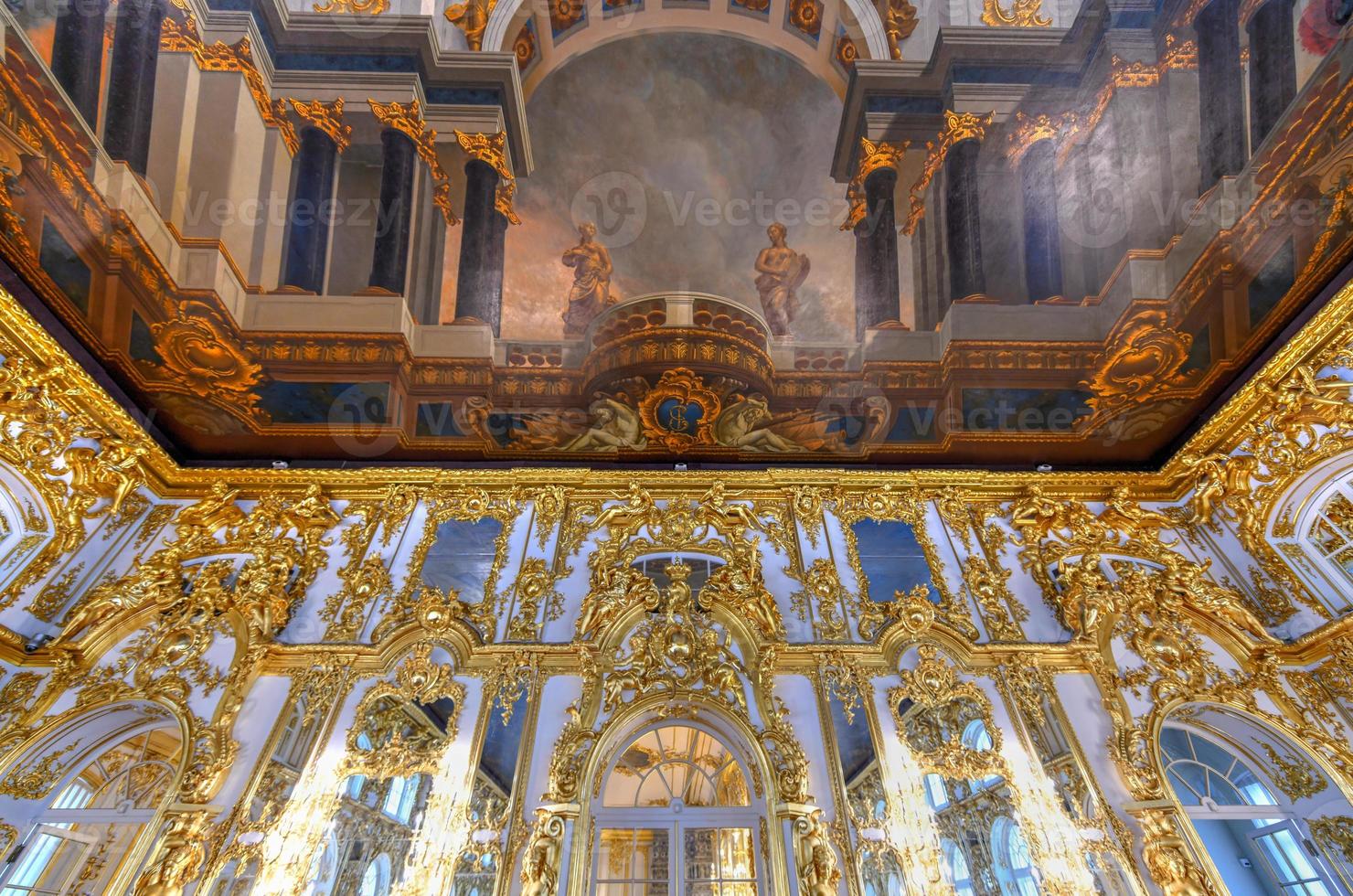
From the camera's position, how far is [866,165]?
8953mm

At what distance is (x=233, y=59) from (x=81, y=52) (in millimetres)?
1636

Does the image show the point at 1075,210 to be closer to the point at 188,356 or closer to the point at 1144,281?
the point at 1144,281

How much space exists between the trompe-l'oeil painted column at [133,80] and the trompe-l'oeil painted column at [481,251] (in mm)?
3240

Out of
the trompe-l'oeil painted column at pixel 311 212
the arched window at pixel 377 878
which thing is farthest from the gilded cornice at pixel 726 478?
the arched window at pixel 377 878

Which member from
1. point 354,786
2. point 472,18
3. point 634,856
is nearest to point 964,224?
point 472,18

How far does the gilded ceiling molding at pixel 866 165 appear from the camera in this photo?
344 inches

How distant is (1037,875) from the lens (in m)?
5.95

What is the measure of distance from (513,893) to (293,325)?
6.45 m

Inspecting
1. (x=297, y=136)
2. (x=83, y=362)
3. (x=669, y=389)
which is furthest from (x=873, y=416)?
(x=83, y=362)

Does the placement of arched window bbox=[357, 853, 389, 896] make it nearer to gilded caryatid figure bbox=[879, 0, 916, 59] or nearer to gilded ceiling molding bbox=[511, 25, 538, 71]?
gilded ceiling molding bbox=[511, 25, 538, 71]

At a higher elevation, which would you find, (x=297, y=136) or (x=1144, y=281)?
(x=297, y=136)

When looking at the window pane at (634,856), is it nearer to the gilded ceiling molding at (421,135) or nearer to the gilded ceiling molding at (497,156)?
the gilded ceiling molding at (421,135)

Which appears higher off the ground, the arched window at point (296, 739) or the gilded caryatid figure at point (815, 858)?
the arched window at point (296, 739)

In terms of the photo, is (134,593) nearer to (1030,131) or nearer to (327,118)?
(327,118)
